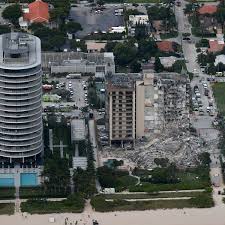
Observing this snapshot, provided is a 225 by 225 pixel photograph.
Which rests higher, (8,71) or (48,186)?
(8,71)

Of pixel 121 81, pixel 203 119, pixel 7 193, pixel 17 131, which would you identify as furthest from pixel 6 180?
pixel 203 119

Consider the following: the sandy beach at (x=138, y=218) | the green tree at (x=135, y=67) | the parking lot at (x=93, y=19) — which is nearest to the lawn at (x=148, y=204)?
the sandy beach at (x=138, y=218)

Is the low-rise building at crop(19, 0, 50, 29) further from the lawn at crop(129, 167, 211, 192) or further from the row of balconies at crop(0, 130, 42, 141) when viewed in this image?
the lawn at crop(129, 167, 211, 192)

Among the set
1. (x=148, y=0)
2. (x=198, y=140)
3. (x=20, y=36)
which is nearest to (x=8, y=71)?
(x=20, y=36)

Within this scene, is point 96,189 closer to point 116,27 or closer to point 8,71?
point 8,71

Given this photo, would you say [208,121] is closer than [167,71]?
Yes

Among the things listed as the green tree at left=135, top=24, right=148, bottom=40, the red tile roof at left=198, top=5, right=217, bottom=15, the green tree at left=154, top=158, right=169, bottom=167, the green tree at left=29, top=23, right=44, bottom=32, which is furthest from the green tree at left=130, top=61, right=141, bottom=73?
the green tree at left=154, top=158, right=169, bottom=167
